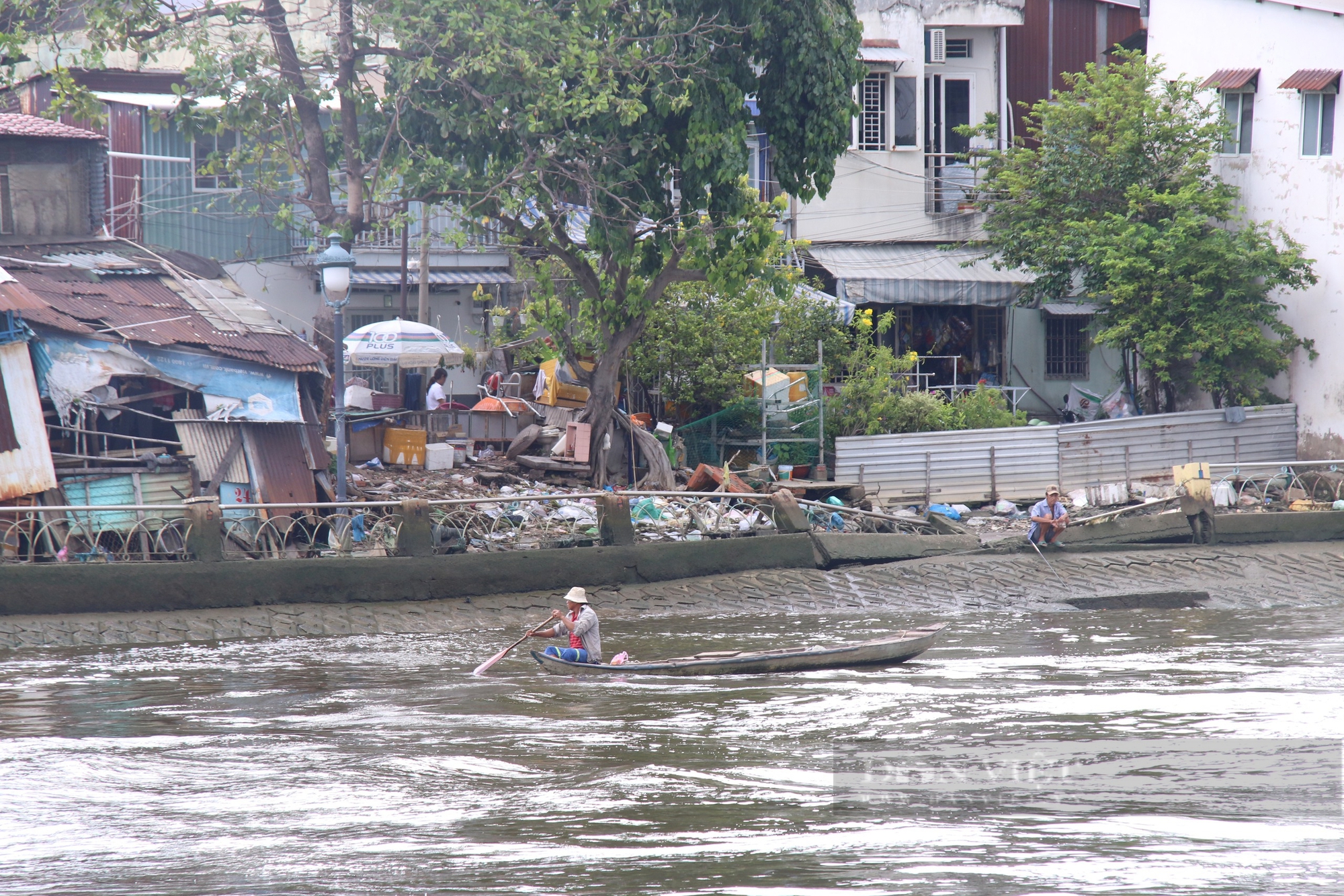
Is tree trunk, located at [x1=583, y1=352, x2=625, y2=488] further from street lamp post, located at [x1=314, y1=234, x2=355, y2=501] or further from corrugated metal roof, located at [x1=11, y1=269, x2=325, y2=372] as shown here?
street lamp post, located at [x1=314, y1=234, x2=355, y2=501]

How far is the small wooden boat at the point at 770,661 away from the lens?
13.4 m

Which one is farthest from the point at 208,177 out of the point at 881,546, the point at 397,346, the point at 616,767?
the point at 616,767

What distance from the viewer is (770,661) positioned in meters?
13.5

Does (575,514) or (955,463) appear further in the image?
(955,463)

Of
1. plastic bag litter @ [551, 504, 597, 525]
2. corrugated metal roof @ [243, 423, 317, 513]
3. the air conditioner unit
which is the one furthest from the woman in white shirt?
the air conditioner unit

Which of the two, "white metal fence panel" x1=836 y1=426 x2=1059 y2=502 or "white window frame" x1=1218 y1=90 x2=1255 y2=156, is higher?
"white window frame" x1=1218 y1=90 x2=1255 y2=156

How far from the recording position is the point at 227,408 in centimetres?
1736

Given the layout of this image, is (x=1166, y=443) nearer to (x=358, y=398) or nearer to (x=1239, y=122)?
(x=1239, y=122)

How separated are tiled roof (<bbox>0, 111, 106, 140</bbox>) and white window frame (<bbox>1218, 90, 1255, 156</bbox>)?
19219 millimetres

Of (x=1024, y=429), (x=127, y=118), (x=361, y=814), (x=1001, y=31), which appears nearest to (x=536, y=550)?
(x=361, y=814)

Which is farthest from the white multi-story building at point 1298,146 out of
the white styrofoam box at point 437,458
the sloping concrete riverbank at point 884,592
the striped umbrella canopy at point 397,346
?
the white styrofoam box at point 437,458

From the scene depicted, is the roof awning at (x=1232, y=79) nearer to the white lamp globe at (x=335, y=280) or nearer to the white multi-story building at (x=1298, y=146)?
the white multi-story building at (x=1298, y=146)

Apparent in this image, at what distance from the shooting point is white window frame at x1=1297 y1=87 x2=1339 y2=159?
2245 centimetres

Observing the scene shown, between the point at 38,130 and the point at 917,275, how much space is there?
51.7ft
